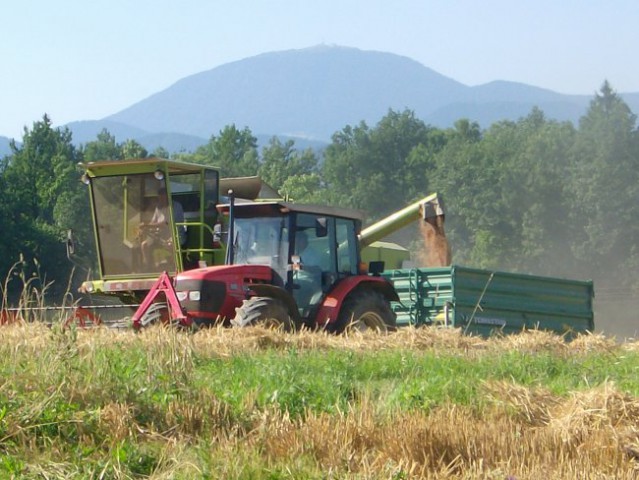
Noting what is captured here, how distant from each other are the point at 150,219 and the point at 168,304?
2963mm

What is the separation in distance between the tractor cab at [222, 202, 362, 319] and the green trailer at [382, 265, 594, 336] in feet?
12.1

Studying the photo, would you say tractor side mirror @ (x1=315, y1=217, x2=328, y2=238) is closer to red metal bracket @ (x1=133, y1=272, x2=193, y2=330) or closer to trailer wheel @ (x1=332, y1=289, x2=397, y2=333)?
trailer wheel @ (x1=332, y1=289, x2=397, y2=333)

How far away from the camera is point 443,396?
30.0 feet

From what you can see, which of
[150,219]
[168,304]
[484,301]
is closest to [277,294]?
[168,304]

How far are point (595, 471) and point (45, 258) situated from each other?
40.5 metres

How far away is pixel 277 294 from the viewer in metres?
15.2

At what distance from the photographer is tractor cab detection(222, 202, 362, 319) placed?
1588cm

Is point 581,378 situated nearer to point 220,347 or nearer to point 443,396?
point 443,396

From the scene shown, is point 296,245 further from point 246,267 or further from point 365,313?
point 365,313

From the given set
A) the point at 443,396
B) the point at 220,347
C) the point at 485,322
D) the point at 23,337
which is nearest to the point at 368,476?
the point at 443,396

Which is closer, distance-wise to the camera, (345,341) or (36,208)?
(345,341)

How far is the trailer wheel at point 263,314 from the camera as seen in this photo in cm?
1450

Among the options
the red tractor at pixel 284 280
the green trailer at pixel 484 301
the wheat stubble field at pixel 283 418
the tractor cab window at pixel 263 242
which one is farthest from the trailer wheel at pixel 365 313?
the wheat stubble field at pixel 283 418

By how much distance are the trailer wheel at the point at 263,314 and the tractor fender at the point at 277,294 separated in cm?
12
